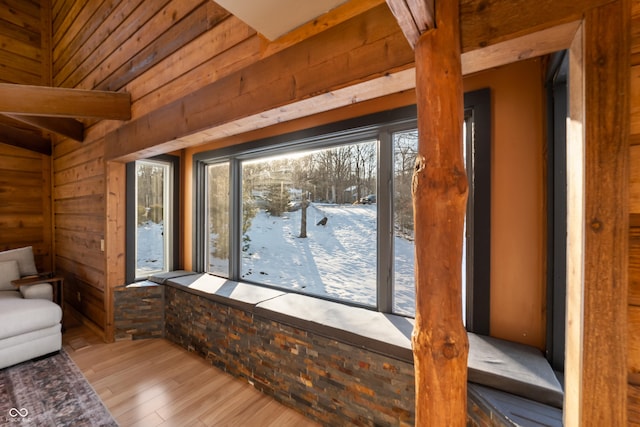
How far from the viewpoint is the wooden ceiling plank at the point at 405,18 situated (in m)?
0.77

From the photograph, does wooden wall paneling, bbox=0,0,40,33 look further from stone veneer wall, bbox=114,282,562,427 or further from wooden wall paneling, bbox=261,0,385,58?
wooden wall paneling, bbox=261,0,385,58

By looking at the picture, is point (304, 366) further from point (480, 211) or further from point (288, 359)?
point (480, 211)

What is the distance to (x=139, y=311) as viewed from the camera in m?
2.79

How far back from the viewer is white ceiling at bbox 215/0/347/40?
1149 millimetres

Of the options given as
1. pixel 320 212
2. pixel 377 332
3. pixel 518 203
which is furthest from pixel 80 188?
pixel 518 203

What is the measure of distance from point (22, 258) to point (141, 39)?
3.05 metres

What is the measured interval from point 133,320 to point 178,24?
112 inches

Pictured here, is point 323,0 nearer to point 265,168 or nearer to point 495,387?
point 265,168

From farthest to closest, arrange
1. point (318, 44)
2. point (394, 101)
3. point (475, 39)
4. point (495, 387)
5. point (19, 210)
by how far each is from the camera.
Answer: point (19, 210), point (394, 101), point (318, 44), point (495, 387), point (475, 39)

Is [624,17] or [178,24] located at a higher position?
[178,24]

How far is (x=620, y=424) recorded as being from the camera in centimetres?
67

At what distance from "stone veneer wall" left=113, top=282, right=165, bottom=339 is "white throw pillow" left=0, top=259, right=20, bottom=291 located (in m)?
1.29

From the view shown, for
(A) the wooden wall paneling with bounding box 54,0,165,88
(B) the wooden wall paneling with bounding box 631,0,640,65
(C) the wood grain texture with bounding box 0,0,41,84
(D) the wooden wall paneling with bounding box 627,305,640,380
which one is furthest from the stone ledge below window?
(C) the wood grain texture with bounding box 0,0,41,84

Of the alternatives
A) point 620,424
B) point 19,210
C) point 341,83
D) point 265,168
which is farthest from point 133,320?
point 620,424
